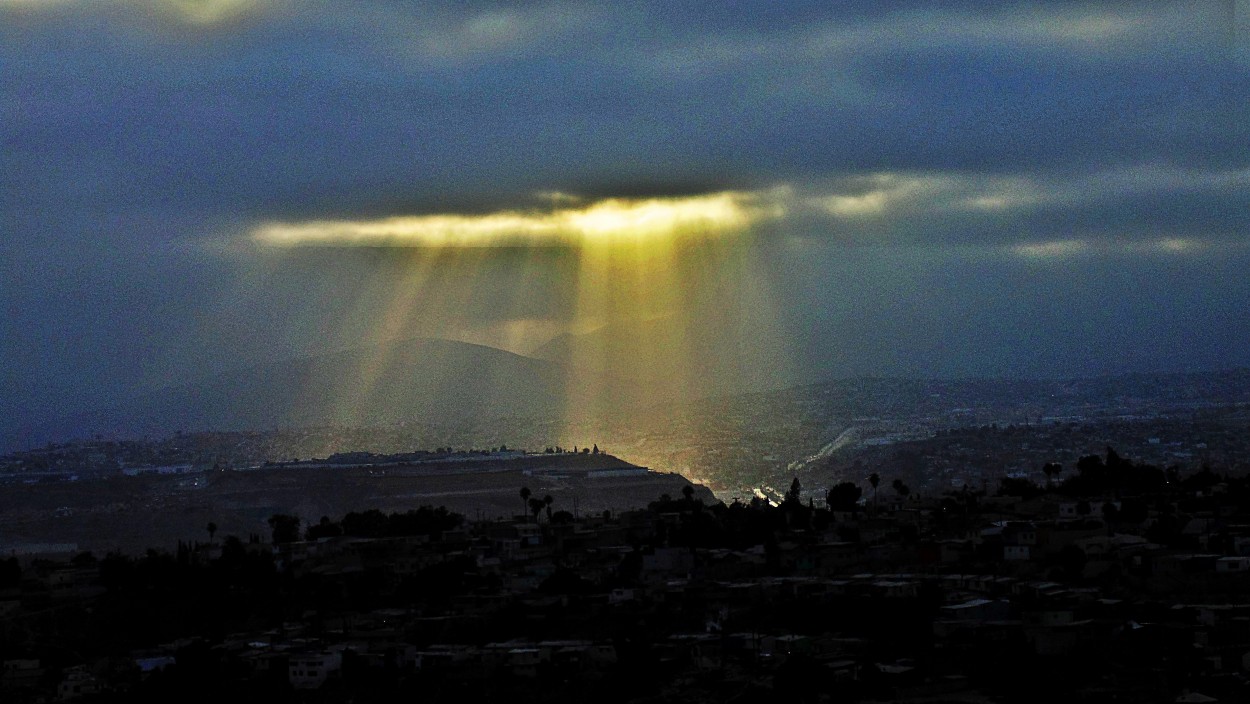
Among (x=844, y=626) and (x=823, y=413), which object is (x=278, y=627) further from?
(x=823, y=413)

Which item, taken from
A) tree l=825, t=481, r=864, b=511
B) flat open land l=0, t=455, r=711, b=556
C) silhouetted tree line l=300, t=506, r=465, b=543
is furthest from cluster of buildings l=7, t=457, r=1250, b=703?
flat open land l=0, t=455, r=711, b=556

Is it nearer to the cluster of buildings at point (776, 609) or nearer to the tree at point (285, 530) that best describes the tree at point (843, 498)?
the cluster of buildings at point (776, 609)

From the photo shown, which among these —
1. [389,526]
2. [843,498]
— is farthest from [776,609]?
[389,526]

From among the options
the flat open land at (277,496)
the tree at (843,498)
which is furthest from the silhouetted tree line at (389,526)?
the flat open land at (277,496)

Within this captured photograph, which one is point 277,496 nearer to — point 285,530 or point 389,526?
point 285,530

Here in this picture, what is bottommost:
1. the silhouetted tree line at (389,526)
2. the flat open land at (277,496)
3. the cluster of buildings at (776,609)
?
the cluster of buildings at (776,609)

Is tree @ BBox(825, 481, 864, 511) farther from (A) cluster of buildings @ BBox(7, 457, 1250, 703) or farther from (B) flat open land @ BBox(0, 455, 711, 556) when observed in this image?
(B) flat open land @ BBox(0, 455, 711, 556)

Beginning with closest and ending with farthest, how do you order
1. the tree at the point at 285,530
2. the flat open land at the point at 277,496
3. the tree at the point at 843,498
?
the tree at the point at 843,498
the tree at the point at 285,530
the flat open land at the point at 277,496

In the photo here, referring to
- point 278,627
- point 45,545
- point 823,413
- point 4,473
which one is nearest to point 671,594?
point 278,627

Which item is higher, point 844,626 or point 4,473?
point 4,473
